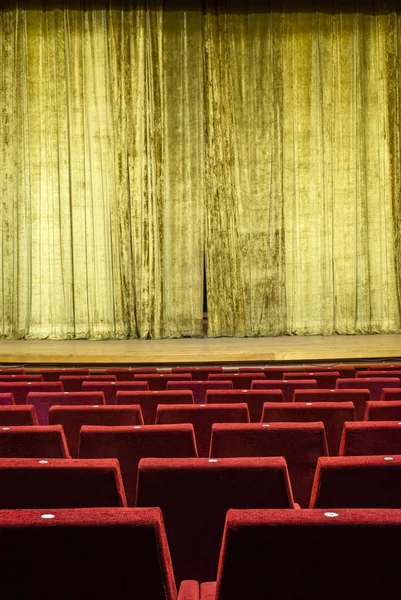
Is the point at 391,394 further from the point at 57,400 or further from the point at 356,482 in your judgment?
the point at 356,482

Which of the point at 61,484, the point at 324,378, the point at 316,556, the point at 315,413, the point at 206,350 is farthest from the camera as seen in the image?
the point at 206,350

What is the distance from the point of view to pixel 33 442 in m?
2.36

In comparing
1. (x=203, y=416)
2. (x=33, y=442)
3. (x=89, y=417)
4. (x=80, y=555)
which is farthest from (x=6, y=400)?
(x=80, y=555)

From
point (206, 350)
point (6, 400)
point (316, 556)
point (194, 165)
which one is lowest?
point (206, 350)

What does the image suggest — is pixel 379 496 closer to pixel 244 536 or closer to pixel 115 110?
pixel 244 536

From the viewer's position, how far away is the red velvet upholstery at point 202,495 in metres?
1.67

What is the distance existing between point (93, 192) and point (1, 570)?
357 inches

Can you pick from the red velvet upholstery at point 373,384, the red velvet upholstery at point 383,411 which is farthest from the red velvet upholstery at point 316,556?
the red velvet upholstery at point 373,384

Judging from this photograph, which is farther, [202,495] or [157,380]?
[157,380]

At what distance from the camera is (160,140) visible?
387 inches

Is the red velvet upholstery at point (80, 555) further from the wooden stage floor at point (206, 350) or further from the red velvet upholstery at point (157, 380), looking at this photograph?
the wooden stage floor at point (206, 350)

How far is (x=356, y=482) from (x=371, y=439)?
0.76 metres

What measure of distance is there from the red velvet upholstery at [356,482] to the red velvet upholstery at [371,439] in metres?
0.65

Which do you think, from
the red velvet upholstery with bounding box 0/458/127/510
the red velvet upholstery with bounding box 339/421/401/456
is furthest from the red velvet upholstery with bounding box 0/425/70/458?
the red velvet upholstery with bounding box 339/421/401/456
